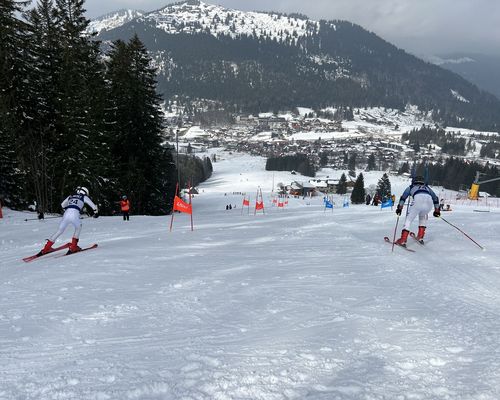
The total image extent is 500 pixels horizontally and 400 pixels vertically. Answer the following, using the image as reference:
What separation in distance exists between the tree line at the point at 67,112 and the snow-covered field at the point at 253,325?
1729cm

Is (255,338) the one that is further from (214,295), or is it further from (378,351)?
(214,295)

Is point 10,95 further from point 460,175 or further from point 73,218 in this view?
point 460,175

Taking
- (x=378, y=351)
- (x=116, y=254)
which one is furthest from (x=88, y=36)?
(x=378, y=351)

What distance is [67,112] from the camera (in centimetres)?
2520

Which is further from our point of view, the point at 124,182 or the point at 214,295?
the point at 124,182

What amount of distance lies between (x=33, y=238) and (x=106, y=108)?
1596 centimetres

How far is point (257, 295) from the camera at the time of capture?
5.85 metres

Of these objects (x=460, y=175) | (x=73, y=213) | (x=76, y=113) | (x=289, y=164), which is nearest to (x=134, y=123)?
(x=76, y=113)

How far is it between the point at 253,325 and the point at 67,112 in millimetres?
25030

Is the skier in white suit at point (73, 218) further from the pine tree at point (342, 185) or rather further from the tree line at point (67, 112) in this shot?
the pine tree at point (342, 185)

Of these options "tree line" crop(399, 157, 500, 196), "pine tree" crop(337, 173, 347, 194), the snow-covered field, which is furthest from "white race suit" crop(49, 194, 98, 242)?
"tree line" crop(399, 157, 500, 196)

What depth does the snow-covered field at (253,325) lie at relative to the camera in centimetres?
328

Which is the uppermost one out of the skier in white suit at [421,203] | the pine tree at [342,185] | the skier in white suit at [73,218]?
the skier in white suit at [421,203]

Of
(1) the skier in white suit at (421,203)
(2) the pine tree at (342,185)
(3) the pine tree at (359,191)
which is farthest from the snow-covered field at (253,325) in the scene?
(2) the pine tree at (342,185)
